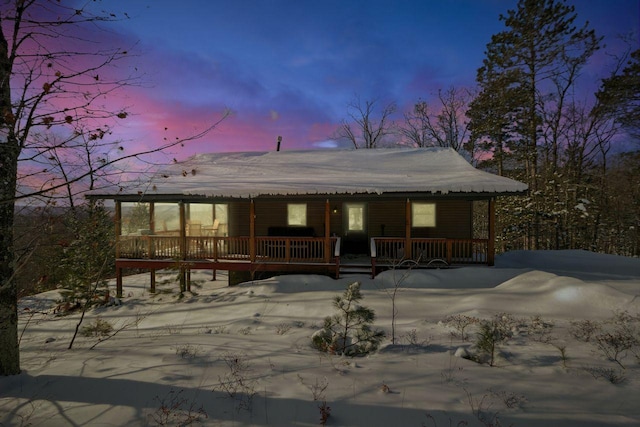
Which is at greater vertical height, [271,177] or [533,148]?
[533,148]

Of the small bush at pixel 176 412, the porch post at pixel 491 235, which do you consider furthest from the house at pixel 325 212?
the small bush at pixel 176 412

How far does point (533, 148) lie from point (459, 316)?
68.3 feet

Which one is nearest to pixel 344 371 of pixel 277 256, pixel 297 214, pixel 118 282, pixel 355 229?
pixel 277 256

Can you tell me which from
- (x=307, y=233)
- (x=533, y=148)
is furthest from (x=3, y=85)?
(x=533, y=148)

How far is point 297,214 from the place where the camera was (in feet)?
50.8

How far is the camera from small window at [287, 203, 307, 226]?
15.4m

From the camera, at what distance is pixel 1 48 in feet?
13.0

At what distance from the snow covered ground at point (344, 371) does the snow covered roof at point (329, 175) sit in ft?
13.2

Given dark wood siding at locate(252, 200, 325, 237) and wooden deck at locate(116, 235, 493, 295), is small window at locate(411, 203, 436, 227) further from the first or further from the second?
dark wood siding at locate(252, 200, 325, 237)

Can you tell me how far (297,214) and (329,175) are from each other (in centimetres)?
292

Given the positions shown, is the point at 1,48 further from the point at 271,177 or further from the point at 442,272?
the point at 442,272

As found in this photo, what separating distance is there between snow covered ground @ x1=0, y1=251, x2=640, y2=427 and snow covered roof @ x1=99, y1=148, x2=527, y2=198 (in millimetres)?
4038

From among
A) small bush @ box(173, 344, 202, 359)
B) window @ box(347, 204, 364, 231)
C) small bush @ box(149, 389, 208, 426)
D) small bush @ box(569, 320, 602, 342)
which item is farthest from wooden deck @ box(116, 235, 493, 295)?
small bush @ box(149, 389, 208, 426)

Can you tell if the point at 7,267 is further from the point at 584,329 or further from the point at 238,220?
the point at 238,220
